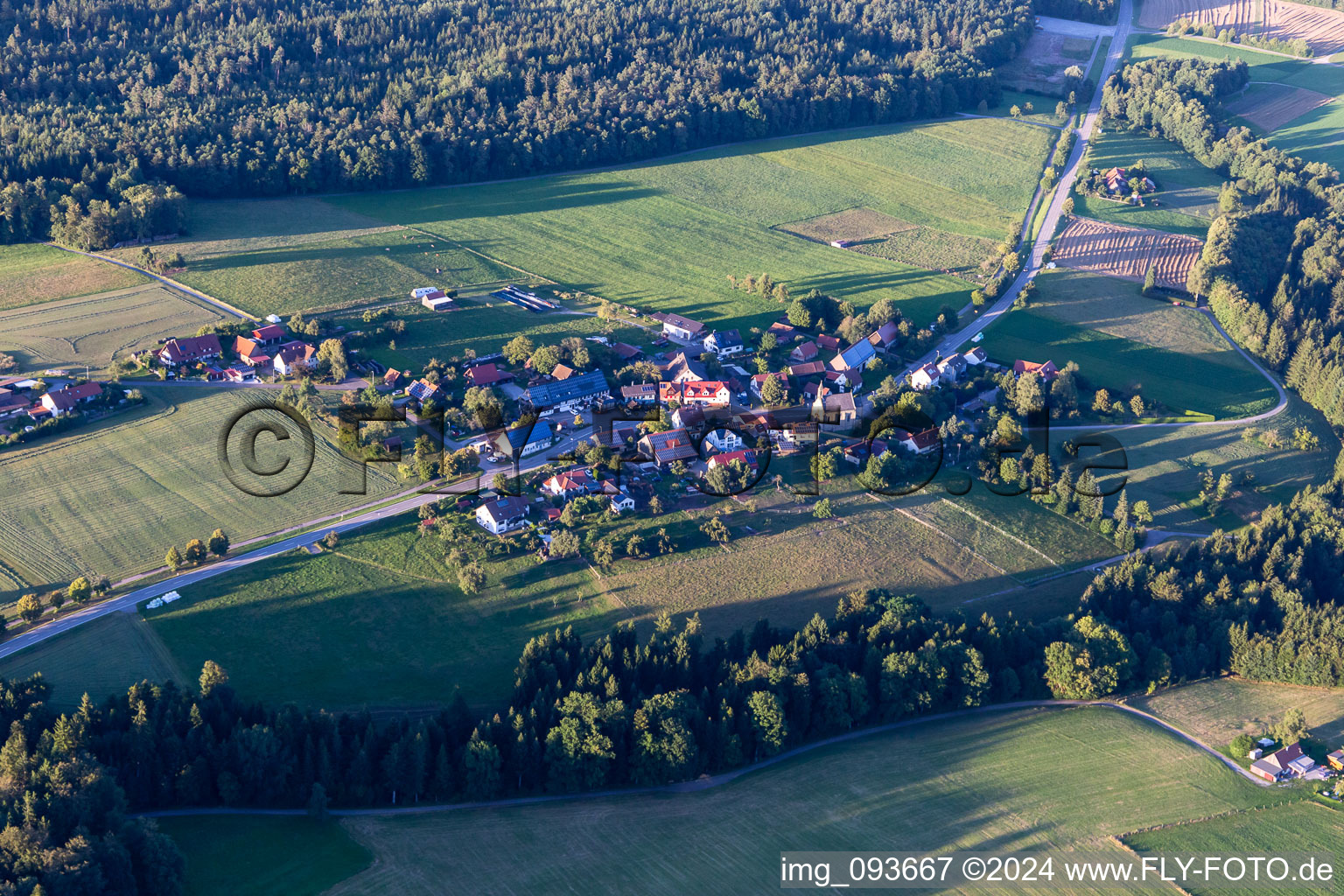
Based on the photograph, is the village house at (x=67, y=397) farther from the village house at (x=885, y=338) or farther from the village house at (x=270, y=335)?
the village house at (x=885, y=338)

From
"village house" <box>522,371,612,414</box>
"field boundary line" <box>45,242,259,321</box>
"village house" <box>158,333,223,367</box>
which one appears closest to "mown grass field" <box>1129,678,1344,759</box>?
"village house" <box>522,371,612,414</box>

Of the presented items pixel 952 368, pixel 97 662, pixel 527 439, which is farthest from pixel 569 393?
pixel 97 662

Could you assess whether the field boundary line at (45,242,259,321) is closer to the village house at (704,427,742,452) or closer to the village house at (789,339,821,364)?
the village house at (704,427,742,452)

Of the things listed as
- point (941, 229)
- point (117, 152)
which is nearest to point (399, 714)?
point (117, 152)

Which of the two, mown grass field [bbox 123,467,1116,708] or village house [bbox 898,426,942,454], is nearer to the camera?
mown grass field [bbox 123,467,1116,708]

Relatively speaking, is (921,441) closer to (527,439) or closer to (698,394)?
(698,394)

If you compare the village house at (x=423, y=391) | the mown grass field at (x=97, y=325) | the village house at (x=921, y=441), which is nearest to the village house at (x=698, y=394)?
the village house at (x=921, y=441)

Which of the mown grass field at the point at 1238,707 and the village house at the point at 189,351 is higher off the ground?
the village house at the point at 189,351
